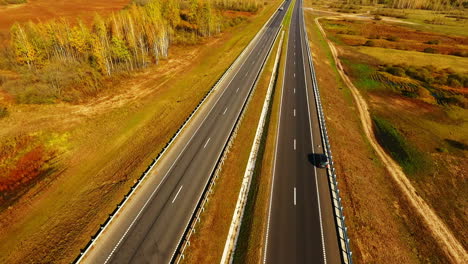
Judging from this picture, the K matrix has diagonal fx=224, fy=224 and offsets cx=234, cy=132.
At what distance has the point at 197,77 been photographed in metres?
64.6

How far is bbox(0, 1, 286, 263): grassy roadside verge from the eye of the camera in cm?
2423

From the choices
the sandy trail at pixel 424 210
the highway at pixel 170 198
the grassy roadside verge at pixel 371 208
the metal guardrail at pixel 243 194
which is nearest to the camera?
the highway at pixel 170 198

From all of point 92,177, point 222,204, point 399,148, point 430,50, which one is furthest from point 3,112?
point 430,50

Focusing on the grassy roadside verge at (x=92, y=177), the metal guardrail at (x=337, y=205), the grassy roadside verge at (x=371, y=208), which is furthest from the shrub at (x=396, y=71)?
the grassy roadside verge at (x=92, y=177)

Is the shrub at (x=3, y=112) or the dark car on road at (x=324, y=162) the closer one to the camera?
the dark car on road at (x=324, y=162)

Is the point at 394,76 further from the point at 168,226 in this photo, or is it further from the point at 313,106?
the point at 168,226

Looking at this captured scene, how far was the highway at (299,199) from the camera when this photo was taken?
74.9 ft

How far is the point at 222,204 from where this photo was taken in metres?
27.7

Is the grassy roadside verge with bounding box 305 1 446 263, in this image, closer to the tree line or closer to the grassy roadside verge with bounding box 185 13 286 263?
the grassy roadside verge with bounding box 185 13 286 263

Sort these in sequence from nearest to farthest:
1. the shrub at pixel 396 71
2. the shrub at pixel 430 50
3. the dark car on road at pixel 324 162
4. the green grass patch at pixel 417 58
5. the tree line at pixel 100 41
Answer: the dark car on road at pixel 324 162 → the tree line at pixel 100 41 → the shrub at pixel 396 71 → the green grass patch at pixel 417 58 → the shrub at pixel 430 50

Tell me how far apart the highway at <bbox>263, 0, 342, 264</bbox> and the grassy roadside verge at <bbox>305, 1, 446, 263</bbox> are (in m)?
2.69

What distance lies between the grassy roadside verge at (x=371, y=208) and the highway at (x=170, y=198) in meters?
18.7

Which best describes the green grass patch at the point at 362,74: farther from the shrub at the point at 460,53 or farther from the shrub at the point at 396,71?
the shrub at the point at 460,53

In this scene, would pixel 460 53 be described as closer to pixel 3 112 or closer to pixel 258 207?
pixel 258 207
